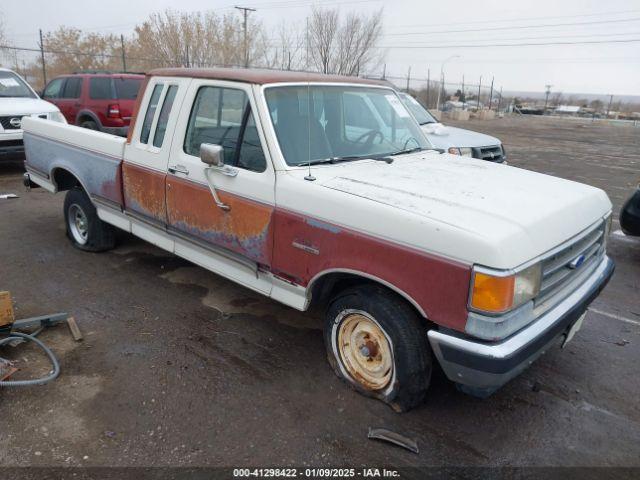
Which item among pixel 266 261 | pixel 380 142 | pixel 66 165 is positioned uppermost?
pixel 380 142

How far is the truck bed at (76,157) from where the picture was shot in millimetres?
4859

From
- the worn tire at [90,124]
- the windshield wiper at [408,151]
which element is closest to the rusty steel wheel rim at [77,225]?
the windshield wiper at [408,151]

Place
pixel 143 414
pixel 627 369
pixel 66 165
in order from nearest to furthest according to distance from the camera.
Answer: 1. pixel 143 414
2. pixel 627 369
3. pixel 66 165

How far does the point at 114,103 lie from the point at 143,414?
31.1 ft

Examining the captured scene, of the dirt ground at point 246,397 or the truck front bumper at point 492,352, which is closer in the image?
A: the truck front bumper at point 492,352

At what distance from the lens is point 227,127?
378cm

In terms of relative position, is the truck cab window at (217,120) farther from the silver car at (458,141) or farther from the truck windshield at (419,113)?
the truck windshield at (419,113)

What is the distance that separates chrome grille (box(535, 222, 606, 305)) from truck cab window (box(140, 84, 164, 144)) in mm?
3415

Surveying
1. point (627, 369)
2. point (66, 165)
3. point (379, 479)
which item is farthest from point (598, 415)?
point (66, 165)

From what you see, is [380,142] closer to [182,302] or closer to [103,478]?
[182,302]

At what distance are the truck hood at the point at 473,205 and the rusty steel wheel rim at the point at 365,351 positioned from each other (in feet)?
2.31

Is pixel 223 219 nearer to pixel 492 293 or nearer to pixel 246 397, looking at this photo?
pixel 246 397

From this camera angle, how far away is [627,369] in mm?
3758

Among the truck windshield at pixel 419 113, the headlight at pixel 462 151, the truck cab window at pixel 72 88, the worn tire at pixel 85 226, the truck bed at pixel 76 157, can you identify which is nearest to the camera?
the truck bed at pixel 76 157
